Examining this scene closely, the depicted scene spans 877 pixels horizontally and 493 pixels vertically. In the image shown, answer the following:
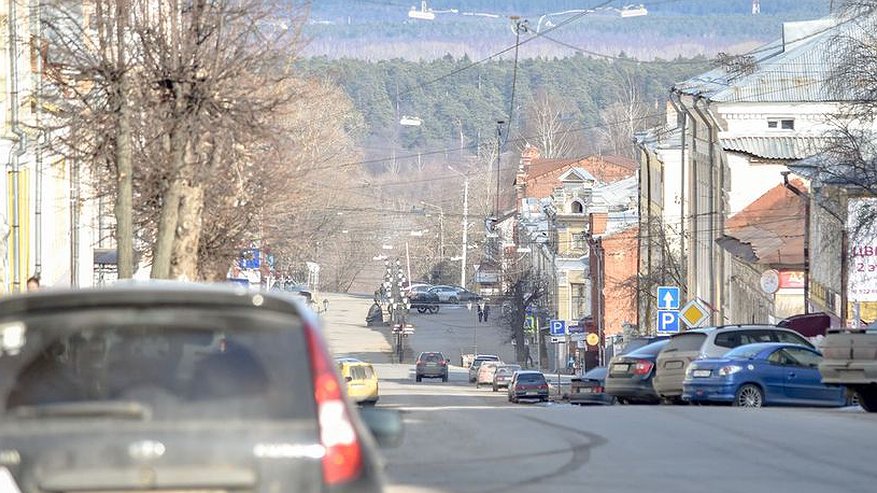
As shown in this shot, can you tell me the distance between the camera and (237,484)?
5.40 metres

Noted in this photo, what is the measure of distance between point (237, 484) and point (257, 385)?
380mm

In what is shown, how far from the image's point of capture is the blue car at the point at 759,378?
25.4 meters

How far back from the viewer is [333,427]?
555 centimetres

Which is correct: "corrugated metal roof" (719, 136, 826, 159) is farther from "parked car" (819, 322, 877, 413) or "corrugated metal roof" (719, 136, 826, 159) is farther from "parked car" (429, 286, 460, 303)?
"parked car" (429, 286, 460, 303)

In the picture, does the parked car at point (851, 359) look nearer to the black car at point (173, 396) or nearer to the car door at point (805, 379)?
the car door at point (805, 379)

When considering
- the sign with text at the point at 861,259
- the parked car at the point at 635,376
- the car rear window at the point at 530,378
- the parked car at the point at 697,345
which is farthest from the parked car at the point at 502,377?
the parked car at the point at 697,345

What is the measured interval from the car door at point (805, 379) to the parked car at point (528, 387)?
19615 mm

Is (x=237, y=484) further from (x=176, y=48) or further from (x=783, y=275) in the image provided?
(x=783, y=275)

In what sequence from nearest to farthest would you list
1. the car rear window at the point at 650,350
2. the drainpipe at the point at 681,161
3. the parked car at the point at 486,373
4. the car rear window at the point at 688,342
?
the car rear window at the point at 688,342 < the car rear window at the point at 650,350 < the drainpipe at the point at 681,161 < the parked car at the point at 486,373

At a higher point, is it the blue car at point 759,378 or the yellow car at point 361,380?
the blue car at point 759,378

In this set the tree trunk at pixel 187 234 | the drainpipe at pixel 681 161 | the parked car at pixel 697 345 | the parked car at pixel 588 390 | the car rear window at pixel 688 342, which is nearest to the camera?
the tree trunk at pixel 187 234

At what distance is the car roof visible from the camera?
5.64 metres

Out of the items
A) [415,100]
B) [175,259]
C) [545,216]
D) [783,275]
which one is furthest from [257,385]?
[415,100]

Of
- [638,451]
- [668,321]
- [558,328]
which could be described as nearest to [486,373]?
[558,328]
